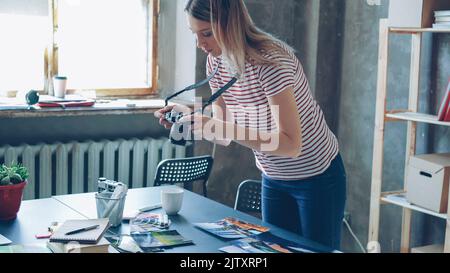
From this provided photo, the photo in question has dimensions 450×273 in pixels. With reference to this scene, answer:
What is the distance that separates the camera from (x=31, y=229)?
6.40 ft

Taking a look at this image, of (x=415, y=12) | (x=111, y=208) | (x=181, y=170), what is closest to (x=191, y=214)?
(x=111, y=208)

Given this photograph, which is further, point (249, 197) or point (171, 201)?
point (249, 197)

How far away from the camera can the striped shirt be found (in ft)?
6.72

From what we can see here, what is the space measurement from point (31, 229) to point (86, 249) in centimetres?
36

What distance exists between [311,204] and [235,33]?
2.09 ft

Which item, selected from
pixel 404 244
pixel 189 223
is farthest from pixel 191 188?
pixel 189 223

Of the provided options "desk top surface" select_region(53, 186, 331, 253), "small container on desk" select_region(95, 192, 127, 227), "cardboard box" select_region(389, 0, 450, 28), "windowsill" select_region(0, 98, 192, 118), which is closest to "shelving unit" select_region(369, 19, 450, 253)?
"cardboard box" select_region(389, 0, 450, 28)

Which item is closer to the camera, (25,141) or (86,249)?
(86,249)

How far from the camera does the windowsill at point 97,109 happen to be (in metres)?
3.17

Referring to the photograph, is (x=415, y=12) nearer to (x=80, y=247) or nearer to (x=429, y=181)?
(x=429, y=181)

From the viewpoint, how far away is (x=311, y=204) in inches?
84.6
